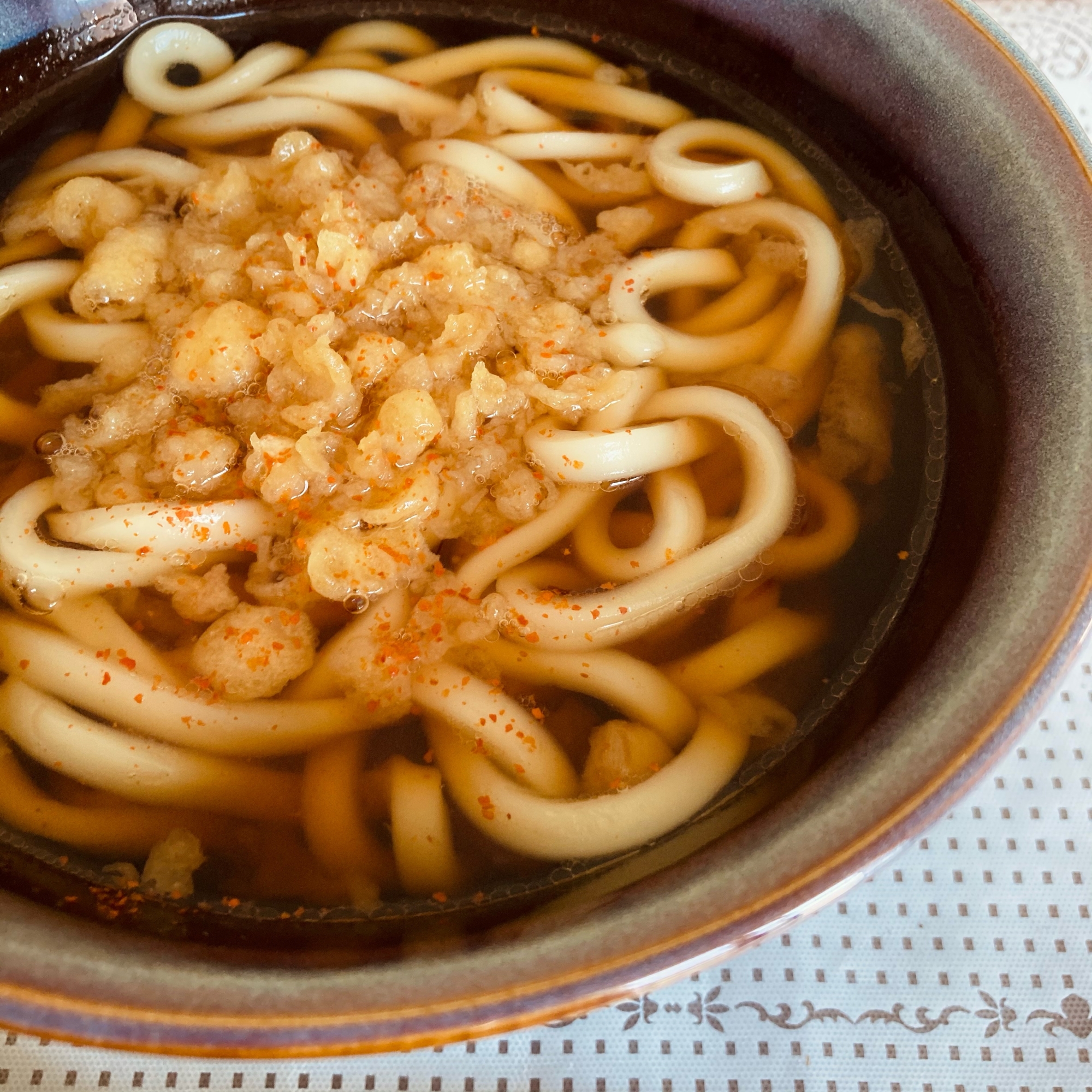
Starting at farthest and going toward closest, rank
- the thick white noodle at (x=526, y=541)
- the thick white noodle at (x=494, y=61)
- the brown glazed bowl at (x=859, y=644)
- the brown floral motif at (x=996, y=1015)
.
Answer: the thick white noodle at (x=494, y=61) < the thick white noodle at (x=526, y=541) < the brown floral motif at (x=996, y=1015) < the brown glazed bowl at (x=859, y=644)

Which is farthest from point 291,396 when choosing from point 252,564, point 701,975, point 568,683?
point 701,975

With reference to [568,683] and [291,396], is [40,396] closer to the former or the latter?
[291,396]

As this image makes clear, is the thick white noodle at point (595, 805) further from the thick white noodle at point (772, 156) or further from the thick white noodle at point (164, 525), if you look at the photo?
the thick white noodle at point (772, 156)

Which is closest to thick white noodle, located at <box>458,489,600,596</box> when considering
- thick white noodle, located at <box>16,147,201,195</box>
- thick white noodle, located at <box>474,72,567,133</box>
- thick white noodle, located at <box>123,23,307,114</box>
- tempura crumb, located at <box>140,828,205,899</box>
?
tempura crumb, located at <box>140,828,205,899</box>

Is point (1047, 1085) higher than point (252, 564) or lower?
lower

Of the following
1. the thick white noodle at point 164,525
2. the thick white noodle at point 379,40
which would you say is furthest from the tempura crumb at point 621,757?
the thick white noodle at point 379,40

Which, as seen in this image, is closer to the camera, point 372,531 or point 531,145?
point 372,531
